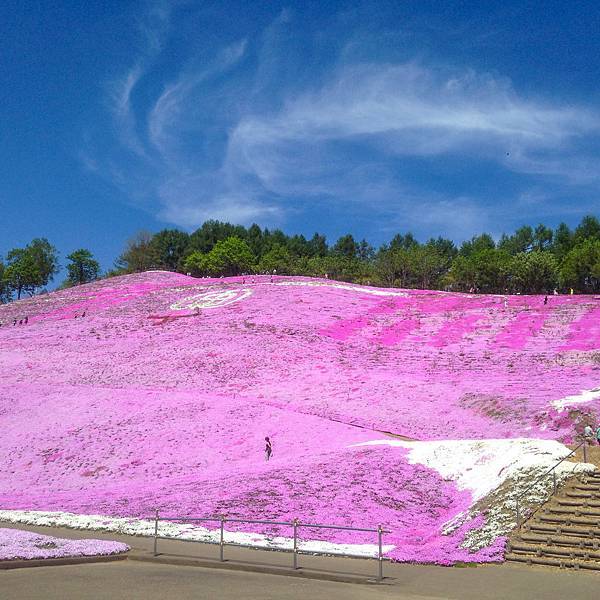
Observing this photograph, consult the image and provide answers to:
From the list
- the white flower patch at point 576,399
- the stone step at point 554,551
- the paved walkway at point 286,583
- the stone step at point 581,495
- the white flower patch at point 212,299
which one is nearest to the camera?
the paved walkway at point 286,583

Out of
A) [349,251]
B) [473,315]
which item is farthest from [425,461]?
[349,251]

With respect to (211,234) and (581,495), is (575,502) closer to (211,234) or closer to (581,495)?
(581,495)

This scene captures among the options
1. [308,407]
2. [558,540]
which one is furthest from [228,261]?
[558,540]

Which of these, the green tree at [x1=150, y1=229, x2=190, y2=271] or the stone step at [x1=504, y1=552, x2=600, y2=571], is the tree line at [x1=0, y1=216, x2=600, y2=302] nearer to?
the green tree at [x1=150, y1=229, x2=190, y2=271]

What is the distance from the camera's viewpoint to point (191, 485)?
27.0 metres

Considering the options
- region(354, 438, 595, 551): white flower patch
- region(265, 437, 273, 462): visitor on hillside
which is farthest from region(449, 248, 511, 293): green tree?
region(354, 438, 595, 551): white flower patch

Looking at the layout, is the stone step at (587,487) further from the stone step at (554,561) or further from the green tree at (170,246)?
the green tree at (170,246)

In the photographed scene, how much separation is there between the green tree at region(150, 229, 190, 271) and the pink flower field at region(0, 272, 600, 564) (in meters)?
84.2

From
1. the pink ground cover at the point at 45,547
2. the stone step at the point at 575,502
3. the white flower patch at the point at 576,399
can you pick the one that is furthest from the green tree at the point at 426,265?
the pink ground cover at the point at 45,547

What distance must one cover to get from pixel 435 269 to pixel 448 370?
88.0 m

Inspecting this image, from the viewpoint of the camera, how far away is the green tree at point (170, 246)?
151125 millimetres

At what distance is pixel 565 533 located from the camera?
19.0 m

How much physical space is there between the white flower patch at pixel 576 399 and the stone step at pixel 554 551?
1413 centimetres

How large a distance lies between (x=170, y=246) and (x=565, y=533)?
139960 millimetres
